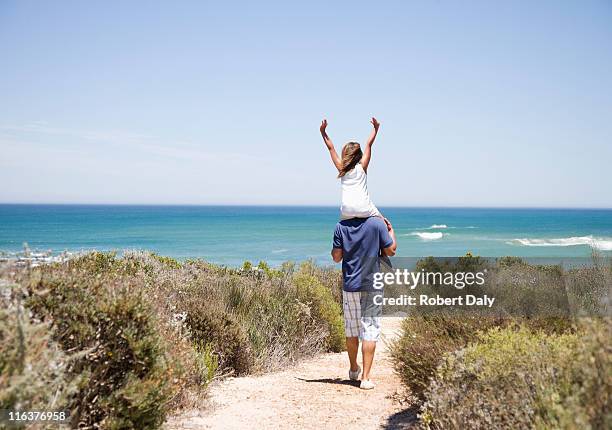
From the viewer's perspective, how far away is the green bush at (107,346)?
12.3ft

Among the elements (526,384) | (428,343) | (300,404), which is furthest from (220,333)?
(526,384)

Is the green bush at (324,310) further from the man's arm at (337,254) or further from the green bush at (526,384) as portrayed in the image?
the green bush at (526,384)

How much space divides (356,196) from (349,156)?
46 cm

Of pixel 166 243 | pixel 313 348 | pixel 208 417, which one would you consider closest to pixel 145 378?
pixel 208 417

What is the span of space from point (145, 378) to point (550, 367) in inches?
106

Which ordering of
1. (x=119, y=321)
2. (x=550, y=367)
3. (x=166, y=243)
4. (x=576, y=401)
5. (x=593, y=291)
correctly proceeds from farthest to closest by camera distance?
(x=166, y=243)
(x=593, y=291)
(x=119, y=321)
(x=550, y=367)
(x=576, y=401)

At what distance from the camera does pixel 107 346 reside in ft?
12.6

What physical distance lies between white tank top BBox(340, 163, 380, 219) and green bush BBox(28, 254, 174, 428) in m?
2.84

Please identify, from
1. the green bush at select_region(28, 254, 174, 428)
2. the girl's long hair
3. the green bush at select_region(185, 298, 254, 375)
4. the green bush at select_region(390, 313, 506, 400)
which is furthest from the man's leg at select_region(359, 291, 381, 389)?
the green bush at select_region(28, 254, 174, 428)

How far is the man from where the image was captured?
6.16 m

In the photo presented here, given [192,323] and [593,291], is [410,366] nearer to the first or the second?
[192,323]

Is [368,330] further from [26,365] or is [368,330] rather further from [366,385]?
[26,365]

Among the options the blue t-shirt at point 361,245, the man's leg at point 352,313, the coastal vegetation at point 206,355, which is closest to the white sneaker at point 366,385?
the man's leg at point 352,313

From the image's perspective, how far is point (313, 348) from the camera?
8398 millimetres
